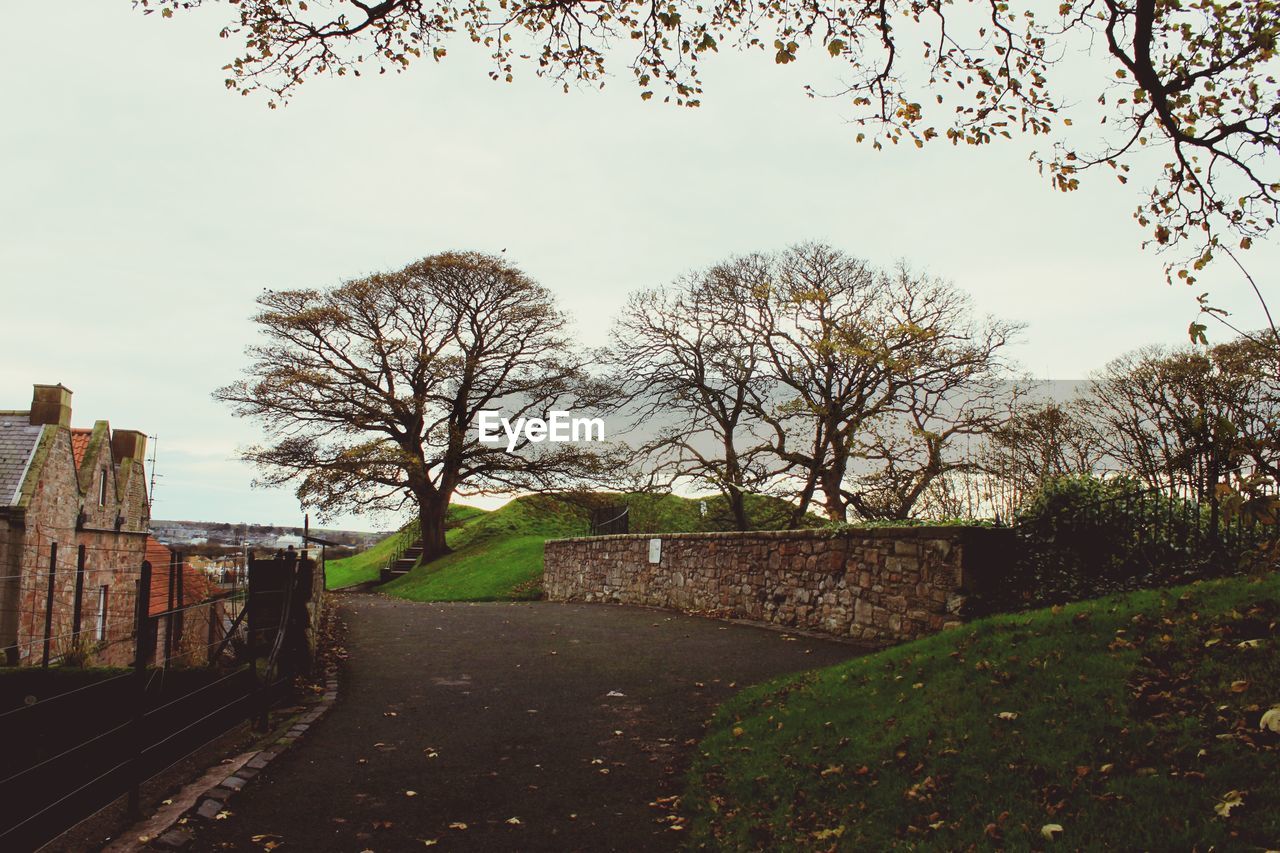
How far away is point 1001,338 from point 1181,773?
20.2 m

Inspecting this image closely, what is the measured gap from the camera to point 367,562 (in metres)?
46.4

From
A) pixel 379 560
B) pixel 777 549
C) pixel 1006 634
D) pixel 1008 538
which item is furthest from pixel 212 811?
pixel 379 560

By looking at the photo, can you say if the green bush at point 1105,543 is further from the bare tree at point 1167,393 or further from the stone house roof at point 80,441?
the stone house roof at point 80,441

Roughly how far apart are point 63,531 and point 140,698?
21007 millimetres

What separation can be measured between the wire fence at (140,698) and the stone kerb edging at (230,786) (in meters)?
A: 0.43

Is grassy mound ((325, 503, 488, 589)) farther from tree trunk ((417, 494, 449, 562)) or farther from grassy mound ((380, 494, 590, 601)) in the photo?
tree trunk ((417, 494, 449, 562))

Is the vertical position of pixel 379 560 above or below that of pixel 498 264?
below

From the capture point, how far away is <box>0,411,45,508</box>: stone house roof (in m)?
20.7

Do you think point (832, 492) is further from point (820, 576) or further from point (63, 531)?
point (63, 531)

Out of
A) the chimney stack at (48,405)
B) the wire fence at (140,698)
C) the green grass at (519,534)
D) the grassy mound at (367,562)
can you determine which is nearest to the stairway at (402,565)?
the grassy mound at (367,562)

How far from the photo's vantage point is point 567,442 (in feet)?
111

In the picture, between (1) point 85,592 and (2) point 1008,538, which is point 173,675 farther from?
(1) point 85,592

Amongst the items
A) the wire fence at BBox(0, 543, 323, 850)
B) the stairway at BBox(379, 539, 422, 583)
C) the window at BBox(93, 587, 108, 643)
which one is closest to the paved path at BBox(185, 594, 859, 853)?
the wire fence at BBox(0, 543, 323, 850)

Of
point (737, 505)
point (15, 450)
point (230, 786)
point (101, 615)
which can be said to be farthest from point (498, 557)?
Result: point (230, 786)
